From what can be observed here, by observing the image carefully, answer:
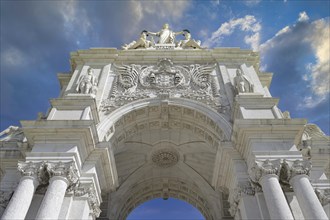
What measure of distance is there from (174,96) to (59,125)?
6.31m

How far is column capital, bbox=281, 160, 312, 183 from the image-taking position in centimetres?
1083

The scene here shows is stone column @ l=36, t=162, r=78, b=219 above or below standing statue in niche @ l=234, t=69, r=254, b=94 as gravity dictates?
below

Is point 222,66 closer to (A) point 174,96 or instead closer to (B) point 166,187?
(A) point 174,96

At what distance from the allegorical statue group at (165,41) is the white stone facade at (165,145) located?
1.64 m

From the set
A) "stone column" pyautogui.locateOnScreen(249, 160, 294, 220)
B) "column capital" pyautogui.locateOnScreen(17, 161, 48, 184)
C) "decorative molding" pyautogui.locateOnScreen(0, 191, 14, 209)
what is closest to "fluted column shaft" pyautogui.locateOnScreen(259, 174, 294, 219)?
"stone column" pyautogui.locateOnScreen(249, 160, 294, 220)

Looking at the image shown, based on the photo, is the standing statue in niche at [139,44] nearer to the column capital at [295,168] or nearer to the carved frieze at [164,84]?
the carved frieze at [164,84]

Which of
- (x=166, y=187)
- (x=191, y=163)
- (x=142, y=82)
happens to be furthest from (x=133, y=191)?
(x=142, y=82)

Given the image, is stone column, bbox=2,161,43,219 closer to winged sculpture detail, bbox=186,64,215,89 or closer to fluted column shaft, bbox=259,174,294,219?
fluted column shaft, bbox=259,174,294,219

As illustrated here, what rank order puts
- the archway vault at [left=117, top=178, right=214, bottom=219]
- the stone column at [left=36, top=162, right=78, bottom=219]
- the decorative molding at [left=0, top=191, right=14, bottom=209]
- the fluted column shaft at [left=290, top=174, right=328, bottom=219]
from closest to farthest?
the fluted column shaft at [left=290, top=174, right=328, bottom=219]
the stone column at [left=36, top=162, right=78, bottom=219]
the decorative molding at [left=0, top=191, right=14, bottom=209]
the archway vault at [left=117, top=178, right=214, bottom=219]

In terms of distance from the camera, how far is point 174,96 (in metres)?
16.0

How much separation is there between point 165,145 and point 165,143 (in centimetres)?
18

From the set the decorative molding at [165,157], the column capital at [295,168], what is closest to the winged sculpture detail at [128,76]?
the decorative molding at [165,157]

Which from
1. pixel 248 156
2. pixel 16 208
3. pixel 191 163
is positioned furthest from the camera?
pixel 191 163

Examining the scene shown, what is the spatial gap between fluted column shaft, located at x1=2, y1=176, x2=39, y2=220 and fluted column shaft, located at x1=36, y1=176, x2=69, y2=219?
55 cm
